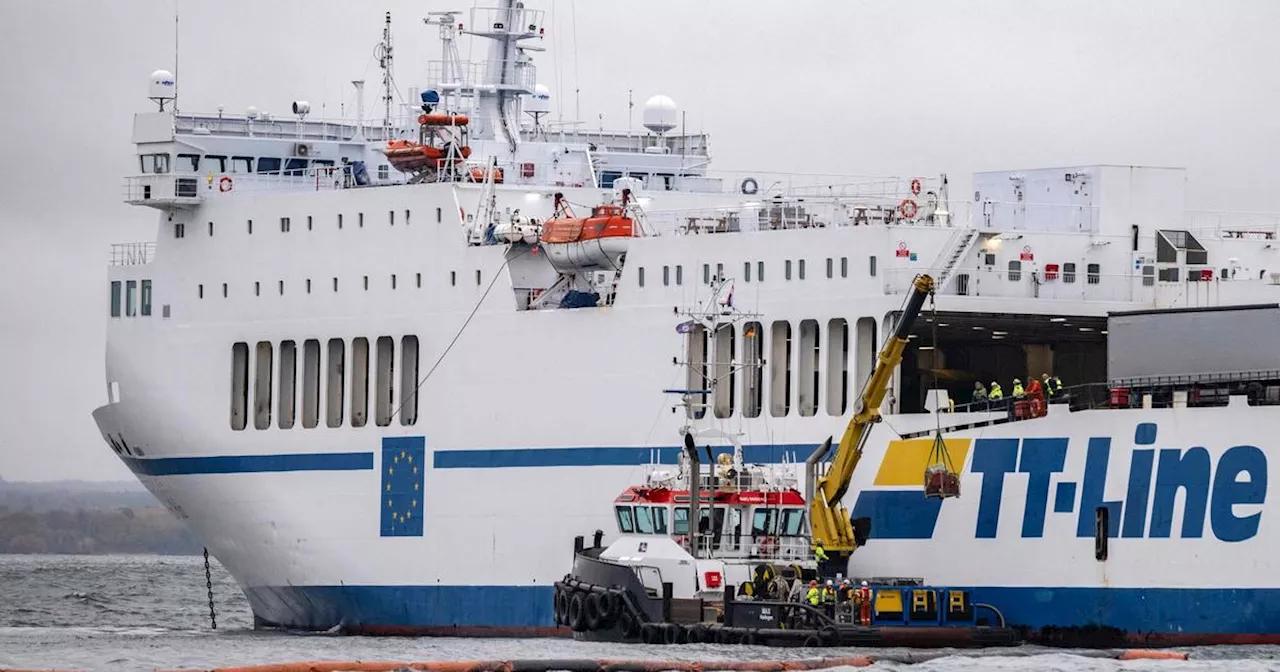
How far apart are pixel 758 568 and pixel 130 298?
60.7 ft

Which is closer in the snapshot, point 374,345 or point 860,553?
point 860,553

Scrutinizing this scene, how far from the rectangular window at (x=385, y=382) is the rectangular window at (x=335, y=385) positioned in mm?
887

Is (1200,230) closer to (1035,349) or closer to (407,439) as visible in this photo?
(1035,349)

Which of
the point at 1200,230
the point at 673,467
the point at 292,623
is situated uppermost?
the point at 1200,230

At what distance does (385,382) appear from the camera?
50.7 metres

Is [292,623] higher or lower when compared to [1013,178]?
lower

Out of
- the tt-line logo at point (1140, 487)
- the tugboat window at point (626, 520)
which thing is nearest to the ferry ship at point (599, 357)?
the tt-line logo at point (1140, 487)

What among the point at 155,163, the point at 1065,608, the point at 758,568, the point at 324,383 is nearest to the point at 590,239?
the point at 324,383

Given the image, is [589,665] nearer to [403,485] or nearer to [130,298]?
[403,485]

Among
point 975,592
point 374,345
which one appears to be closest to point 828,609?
point 975,592

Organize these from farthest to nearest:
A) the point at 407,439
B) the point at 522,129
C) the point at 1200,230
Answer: the point at 522,129, the point at 407,439, the point at 1200,230

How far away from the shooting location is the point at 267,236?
5228 cm

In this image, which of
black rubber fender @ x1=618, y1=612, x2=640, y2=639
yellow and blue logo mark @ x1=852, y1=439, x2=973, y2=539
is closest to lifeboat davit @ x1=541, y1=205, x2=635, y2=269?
yellow and blue logo mark @ x1=852, y1=439, x2=973, y2=539

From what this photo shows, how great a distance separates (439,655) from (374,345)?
9654 millimetres
